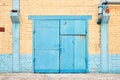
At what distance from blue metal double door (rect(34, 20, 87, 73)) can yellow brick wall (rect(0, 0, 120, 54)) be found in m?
0.33

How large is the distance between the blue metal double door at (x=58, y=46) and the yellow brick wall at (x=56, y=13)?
0.33 metres

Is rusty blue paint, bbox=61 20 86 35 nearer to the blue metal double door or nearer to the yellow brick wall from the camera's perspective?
the blue metal double door

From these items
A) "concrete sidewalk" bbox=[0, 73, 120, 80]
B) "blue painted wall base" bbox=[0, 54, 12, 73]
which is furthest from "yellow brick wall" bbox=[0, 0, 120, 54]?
"concrete sidewalk" bbox=[0, 73, 120, 80]

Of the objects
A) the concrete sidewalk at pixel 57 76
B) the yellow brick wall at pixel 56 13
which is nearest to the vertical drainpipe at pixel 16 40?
the yellow brick wall at pixel 56 13

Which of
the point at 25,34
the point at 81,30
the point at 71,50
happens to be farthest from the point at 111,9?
the point at 25,34

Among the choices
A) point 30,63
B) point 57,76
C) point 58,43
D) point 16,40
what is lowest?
point 57,76

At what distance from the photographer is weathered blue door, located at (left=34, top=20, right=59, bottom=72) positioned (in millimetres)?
13680

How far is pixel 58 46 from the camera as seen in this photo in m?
13.7

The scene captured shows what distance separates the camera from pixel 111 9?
13648 mm

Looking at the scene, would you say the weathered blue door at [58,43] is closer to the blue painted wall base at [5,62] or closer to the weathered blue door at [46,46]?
the weathered blue door at [46,46]

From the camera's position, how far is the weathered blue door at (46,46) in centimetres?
1368

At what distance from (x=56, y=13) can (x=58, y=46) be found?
137 centimetres

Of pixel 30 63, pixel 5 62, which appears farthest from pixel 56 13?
pixel 5 62

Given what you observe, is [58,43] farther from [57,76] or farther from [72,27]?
[57,76]
